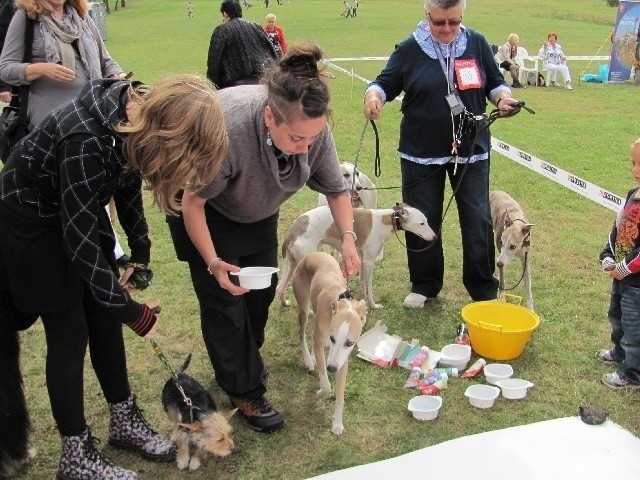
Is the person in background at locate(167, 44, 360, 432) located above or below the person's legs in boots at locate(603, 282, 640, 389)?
above

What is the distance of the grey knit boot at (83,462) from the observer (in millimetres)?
2729

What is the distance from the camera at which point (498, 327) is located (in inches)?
149

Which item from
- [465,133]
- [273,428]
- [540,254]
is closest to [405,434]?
[273,428]

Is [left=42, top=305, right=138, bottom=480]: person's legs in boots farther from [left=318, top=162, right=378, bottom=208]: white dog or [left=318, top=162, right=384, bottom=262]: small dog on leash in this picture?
[left=318, top=162, right=378, bottom=208]: white dog

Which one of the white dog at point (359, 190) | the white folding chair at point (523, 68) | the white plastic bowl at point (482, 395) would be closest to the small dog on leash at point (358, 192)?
the white dog at point (359, 190)

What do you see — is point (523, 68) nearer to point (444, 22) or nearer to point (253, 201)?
point (444, 22)

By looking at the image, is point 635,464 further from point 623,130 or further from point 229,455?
point 623,130

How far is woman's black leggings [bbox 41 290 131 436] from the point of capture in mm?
2598

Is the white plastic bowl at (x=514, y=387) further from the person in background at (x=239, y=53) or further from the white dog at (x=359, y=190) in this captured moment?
the person in background at (x=239, y=53)

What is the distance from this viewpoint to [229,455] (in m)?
3.11

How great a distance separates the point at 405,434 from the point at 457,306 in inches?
63.7

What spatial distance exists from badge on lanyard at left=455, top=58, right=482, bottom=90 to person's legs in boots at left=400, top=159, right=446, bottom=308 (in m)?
0.65

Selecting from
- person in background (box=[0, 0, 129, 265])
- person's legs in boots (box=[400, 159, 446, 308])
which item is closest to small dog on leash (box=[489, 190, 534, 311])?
person's legs in boots (box=[400, 159, 446, 308])

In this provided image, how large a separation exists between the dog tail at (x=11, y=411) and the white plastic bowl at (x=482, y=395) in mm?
2164
